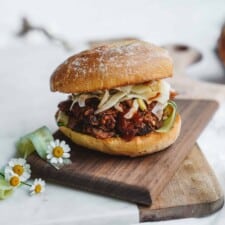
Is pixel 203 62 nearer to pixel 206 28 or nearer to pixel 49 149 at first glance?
pixel 206 28

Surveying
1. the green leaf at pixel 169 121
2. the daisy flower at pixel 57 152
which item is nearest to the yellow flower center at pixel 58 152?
the daisy flower at pixel 57 152

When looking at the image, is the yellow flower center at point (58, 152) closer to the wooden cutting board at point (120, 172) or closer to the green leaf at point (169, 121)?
the wooden cutting board at point (120, 172)

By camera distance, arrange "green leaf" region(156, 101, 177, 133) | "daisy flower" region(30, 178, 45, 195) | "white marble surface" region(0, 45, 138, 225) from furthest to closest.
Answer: "green leaf" region(156, 101, 177, 133)
"daisy flower" region(30, 178, 45, 195)
"white marble surface" region(0, 45, 138, 225)

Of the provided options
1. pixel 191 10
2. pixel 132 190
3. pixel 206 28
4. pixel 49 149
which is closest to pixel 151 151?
pixel 132 190

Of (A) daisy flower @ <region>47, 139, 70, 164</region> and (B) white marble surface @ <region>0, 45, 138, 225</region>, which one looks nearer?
(B) white marble surface @ <region>0, 45, 138, 225</region>

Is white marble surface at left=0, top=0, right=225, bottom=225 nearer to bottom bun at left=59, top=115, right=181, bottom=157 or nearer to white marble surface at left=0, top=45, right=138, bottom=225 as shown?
white marble surface at left=0, top=45, right=138, bottom=225

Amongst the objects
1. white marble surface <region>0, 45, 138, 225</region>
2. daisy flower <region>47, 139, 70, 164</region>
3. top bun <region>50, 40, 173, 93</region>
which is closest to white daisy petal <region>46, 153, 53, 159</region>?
daisy flower <region>47, 139, 70, 164</region>
